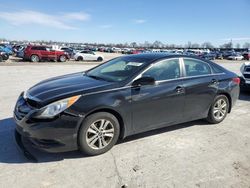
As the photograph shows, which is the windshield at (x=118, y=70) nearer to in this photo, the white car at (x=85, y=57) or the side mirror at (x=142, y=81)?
the side mirror at (x=142, y=81)

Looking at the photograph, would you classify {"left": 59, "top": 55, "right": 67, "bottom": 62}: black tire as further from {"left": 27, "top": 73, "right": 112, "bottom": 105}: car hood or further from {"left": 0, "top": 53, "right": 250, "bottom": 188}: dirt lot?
{"left": 27, "top": 73, "right": 112, "bottom": 105}: car hood

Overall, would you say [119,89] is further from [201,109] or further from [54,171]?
[201,109]

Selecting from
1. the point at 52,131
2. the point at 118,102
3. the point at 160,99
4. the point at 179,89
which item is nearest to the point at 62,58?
the point at 179,89

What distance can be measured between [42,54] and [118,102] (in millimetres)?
25162

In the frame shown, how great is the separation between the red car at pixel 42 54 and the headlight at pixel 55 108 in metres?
24.9

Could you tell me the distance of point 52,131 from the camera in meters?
3.53

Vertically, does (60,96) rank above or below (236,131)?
above

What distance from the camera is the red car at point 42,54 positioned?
26.7 m

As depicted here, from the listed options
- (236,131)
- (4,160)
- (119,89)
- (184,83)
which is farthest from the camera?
(236,131)

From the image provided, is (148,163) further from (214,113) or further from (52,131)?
(214,113)

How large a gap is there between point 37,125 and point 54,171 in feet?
2.19

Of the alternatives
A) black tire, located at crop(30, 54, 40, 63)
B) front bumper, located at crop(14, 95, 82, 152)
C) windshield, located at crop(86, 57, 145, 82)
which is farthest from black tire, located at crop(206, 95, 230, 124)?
black tire, located at crop(30, 54, 40, 63)

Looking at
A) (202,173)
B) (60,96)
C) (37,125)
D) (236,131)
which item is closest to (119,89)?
(60,96)

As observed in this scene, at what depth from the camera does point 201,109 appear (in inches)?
206
